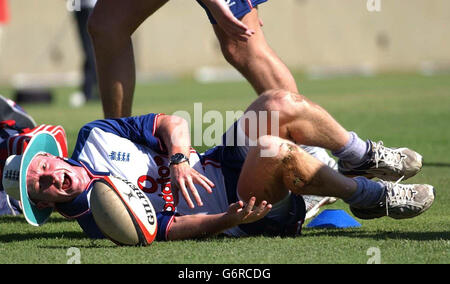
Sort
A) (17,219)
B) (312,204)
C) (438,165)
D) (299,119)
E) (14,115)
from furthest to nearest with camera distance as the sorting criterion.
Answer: (438,165)
(14,115)
(17,219)
(312,204)
(299,119)

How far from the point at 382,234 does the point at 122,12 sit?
7.20ft

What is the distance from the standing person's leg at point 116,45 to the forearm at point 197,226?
1558 mm

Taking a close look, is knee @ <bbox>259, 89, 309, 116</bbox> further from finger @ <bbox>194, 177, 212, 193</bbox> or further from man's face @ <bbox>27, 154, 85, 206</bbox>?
man's face @ <bbox>27, 154, 85, 206</bbox>

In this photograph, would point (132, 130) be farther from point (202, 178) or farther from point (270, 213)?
point (270, 213)

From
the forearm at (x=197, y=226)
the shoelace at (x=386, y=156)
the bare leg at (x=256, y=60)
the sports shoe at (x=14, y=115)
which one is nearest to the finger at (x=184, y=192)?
the forearm at (x=197, y=226)

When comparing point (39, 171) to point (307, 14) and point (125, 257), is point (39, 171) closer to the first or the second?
point (125, 257)

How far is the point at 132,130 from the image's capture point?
14.6ft

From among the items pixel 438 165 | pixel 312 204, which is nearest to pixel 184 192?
pixel 312 204

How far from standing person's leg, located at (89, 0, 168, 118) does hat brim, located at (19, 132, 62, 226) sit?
3.25 ft

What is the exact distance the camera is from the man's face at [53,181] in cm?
410

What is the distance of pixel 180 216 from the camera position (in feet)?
13.9

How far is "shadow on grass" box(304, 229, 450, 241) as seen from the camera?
13.4 feet

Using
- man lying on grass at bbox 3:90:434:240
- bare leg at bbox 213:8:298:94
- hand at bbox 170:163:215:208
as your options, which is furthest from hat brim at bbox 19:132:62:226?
bare leg at bbox 213:8:298:94

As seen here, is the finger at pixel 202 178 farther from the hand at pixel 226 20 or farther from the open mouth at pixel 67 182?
the hand at pixel 226 20
